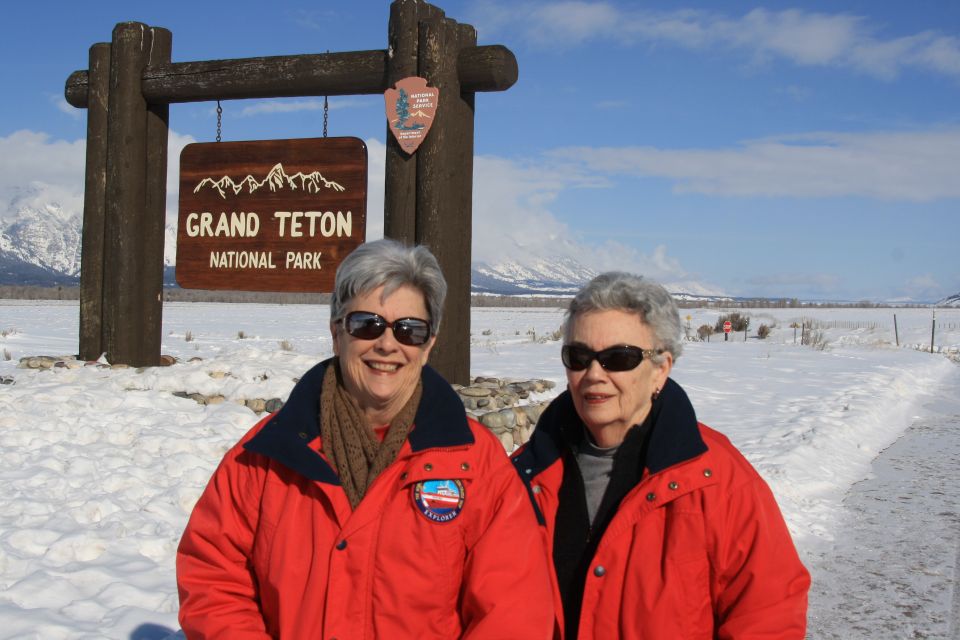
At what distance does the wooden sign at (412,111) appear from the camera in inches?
236

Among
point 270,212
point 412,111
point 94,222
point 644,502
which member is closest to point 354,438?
point 644,502

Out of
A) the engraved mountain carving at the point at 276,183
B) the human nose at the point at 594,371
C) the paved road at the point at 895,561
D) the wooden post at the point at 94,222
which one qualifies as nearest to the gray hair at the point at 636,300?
the human nose at the point at 594,371

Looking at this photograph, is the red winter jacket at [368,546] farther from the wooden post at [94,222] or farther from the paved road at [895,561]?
the wooden post at [94,222]

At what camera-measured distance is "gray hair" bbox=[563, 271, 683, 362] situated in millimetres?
2297

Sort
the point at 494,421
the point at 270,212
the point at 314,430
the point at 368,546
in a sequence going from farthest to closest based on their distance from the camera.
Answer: the point at 270,212
the point at 494,421
the point at 314,430
the point at 368,546

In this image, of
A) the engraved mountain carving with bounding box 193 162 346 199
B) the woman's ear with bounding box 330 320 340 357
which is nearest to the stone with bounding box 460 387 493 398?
the engraved mountain carving with bounding box 193 162 346 199

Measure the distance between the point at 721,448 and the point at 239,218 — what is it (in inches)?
218

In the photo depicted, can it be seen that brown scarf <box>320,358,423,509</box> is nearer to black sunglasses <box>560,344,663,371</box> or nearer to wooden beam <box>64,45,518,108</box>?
black sunglasses <box>560,344,663,371</box>

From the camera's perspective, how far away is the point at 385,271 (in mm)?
2256

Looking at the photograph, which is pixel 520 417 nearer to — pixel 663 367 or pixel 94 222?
pixel 663 367

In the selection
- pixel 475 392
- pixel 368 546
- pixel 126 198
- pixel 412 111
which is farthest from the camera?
pixel 126 198

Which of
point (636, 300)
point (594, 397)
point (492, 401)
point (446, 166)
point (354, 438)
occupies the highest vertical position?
point (446, 166)

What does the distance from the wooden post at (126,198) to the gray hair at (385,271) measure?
19.3 ft

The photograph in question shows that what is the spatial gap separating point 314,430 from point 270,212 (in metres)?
4.94
